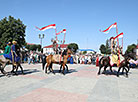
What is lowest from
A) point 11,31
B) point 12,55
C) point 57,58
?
point 57,58

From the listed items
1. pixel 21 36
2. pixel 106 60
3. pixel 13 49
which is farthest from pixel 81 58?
pixel 21 36

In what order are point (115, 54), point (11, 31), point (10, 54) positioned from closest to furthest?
point (10, 54) < point (115, 54) < point (11, 31)

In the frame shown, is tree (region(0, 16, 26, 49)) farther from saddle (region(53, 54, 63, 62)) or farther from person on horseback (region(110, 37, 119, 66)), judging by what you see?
person on horseback (region(110, 37, 119, 66))

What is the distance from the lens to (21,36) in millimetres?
32562

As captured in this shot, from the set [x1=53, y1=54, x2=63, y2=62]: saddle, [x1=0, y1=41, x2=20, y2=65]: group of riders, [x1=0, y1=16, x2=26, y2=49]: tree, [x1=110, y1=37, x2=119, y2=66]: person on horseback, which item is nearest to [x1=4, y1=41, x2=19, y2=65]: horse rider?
[x1=0, y1=41, x2=20, y2=65]: group of riders

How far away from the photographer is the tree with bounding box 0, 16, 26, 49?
28.8 meters

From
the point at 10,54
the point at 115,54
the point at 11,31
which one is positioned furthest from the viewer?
the point at 11,31

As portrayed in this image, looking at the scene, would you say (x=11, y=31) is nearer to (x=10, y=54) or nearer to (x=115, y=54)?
(x=10, y=54)

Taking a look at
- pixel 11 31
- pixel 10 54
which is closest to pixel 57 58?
pixel 10 54

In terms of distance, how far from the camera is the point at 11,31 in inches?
1172

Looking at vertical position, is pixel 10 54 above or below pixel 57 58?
above

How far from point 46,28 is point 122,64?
6874 millimetres

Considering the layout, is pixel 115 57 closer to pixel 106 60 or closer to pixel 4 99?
pixel 106 60

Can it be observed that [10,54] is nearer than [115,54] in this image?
Yes
